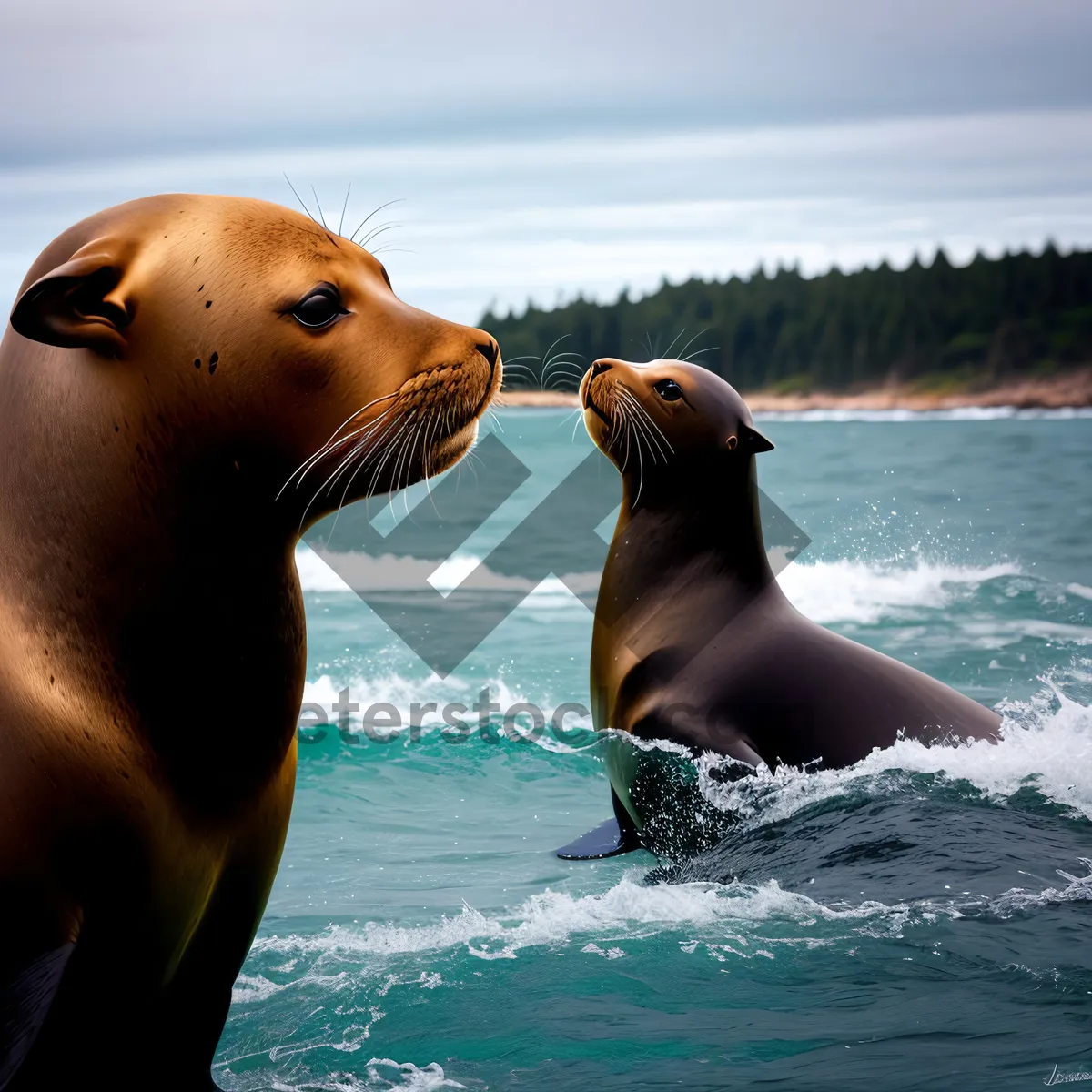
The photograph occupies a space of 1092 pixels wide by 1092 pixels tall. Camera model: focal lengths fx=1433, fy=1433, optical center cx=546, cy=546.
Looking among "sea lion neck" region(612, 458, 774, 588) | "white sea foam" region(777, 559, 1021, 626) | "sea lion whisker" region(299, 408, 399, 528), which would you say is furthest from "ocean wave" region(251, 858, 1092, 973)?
"white sea foam" region(777, 559, 1021, 626)

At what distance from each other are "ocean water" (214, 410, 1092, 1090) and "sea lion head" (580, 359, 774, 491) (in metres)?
1.35

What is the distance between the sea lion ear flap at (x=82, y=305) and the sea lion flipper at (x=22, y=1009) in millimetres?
1005

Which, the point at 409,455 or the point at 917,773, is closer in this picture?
the point at 409,455

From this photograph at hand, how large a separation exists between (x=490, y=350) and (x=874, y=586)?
12645 mm

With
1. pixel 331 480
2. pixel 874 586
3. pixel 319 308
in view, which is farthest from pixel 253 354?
pixel 874 586

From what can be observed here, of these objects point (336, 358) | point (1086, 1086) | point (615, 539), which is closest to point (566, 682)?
point (615, 539)

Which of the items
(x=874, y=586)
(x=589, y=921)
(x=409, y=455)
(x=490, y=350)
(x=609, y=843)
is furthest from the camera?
(x=874, y=586)

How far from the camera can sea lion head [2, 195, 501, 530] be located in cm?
241

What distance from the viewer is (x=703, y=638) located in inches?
226

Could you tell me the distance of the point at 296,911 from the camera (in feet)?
16.5

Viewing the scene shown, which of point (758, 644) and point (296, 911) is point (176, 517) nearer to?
point (296, 911)

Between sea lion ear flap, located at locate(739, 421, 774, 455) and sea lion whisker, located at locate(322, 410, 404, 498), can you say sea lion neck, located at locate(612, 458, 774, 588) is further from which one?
sea lion whisker, located at locate(322, 410, 404, 498)

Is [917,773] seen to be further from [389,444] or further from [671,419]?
[389,444]

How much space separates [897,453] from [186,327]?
128ft
